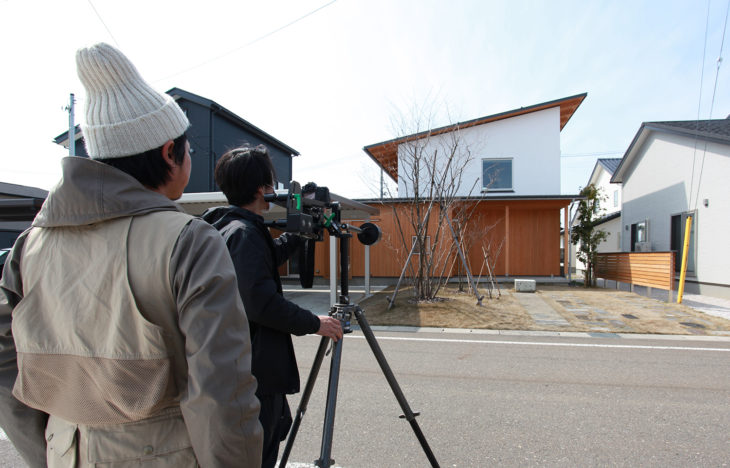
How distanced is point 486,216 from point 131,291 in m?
13.6

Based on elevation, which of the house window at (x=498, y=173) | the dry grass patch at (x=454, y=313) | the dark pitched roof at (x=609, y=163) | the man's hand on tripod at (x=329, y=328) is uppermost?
the dark pitched roof at (x=609, y=163)

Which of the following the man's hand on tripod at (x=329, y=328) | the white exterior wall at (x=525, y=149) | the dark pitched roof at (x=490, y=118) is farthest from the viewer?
the white exterior wall at (x=525, y=149)

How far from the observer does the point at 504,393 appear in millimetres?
3691

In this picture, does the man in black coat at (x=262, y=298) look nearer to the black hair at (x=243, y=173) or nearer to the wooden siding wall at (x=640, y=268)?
the black hair at (x=243, y=173)

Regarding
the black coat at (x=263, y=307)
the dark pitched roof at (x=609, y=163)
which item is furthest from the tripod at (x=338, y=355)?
the dark pitched roof at (x=609, y=163)

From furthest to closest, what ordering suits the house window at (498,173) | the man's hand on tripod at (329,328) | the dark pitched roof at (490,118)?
the house window at (498,173) < the dark pitched roof at (490,118) < the man's hand on tripod at (329,328)

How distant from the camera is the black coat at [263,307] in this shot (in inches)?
57.6

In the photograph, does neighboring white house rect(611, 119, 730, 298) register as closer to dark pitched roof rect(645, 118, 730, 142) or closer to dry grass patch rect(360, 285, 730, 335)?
dark pitched roof rect(645, 118, 730, 142)

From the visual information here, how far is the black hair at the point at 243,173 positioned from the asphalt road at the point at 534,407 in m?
1.92

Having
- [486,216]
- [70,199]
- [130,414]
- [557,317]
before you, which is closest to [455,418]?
[130,414]

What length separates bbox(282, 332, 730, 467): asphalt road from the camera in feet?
8.63

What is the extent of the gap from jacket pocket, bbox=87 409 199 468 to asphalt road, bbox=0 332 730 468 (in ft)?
6.29

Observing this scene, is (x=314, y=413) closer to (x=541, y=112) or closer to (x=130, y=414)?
(x=130, y=414)

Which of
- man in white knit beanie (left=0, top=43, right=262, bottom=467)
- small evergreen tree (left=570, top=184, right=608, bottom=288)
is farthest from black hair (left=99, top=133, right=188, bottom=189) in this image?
small evergreen tree (left=570, top=184, right=608, bottom=288)
